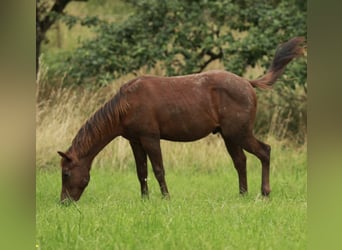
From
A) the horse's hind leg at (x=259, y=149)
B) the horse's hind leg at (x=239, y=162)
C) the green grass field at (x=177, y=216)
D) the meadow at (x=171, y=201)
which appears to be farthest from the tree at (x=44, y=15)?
the horse's hind leg at (x=259, y=149)

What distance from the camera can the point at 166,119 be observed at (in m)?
8.53

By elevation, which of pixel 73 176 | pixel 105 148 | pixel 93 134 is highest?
pixel 93 134

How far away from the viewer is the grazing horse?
835 cm

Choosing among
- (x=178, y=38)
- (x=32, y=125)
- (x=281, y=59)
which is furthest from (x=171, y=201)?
(x=178, y=38)

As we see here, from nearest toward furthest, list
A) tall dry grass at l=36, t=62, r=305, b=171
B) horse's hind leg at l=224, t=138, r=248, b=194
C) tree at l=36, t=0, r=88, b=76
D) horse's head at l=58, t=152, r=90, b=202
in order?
horse's head at l=58, t=152, r=90, b=202
horse's hind leg at l=224, t=138, r=248, b=194
tall dry grass at l=36, t=62, r=305, b=171
tree at l=36, t=0, r=88, b=76

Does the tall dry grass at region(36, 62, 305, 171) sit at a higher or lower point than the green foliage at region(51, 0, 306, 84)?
lower

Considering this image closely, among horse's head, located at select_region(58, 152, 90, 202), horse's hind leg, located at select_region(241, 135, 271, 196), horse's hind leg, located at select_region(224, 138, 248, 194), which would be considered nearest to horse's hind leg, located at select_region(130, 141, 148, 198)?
horse's head, located at select_region(58, 152, 90, 202)

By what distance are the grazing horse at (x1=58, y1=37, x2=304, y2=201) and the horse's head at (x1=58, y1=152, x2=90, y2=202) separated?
12mm

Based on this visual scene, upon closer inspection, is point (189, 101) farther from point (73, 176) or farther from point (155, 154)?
point (73, 176)

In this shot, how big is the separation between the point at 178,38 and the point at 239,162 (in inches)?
206

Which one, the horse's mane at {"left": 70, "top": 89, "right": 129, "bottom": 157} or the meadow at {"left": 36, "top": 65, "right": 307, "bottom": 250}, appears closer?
the meadow at {"left": 36, "top": 65, "right": 307, "bottom": 250}

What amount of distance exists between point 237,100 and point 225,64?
4.81 m

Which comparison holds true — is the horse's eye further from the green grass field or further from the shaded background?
the shaded background
